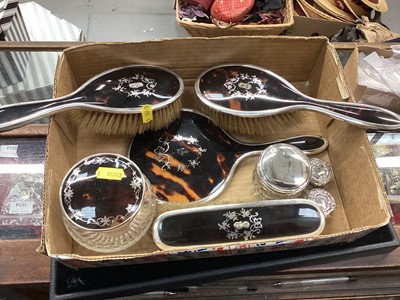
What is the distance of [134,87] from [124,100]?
26 mm

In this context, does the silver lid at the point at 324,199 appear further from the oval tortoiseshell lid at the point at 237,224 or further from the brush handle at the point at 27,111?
the brush handle at the point at 27,111

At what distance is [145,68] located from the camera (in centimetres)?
62

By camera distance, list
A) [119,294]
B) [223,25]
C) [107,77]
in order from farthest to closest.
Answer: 1. [223,25]
2. [107,77]
3. [119,294]

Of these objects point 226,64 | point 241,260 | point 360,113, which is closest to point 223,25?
point 226,64

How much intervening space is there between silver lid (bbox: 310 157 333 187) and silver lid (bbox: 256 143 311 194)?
47 millimetres

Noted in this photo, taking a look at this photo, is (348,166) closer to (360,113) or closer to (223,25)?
(360,113)

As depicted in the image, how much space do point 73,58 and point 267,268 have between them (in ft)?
1.31

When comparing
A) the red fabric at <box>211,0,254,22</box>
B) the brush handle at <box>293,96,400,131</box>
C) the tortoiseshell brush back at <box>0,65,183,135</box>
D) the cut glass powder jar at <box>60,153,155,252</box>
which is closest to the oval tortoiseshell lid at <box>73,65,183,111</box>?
the tortoiseshell brush back at <box>0,65,183,135</box>

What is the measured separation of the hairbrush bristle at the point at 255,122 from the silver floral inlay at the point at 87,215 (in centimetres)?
17

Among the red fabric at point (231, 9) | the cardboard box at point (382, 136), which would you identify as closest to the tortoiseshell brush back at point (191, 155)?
the cardboard box at point (382, 136)

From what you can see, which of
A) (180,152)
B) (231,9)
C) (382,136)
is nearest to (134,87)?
(180,152)

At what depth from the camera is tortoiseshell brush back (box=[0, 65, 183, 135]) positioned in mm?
573

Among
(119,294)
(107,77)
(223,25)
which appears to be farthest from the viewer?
(223,25)

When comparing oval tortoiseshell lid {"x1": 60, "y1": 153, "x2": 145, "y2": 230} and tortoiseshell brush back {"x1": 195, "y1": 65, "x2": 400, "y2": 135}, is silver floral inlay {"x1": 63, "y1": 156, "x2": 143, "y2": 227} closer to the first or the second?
oval tortoiseshell lid {"x1": 60, "y1": 153, "x2": 145, "y2": 230}
